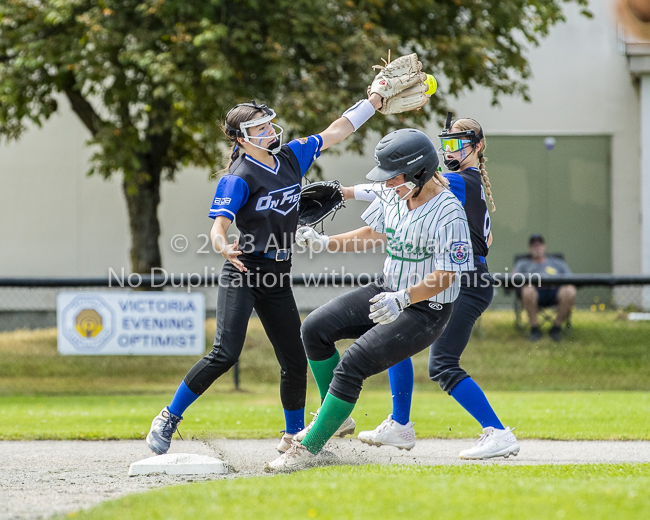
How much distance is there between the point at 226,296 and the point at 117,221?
14216 millimetres

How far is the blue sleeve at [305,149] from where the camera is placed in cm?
463

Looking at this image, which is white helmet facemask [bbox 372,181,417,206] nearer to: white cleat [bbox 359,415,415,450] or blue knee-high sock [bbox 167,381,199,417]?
white cleat [bbox 359,415,415,450]

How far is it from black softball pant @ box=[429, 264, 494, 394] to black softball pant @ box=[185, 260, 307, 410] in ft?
2.61

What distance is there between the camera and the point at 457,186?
14.7ft

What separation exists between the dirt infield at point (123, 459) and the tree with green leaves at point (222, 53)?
236 inches

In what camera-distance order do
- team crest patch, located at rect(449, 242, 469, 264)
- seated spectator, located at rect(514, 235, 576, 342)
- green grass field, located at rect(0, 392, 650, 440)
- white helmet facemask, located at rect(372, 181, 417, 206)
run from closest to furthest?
team crest patch, located at rect(449, 242, 469, 264), white helmet facemask, located at rect(372, 181, 417, 206), green grass field, located at rect(0, 392, 650, 440), seated spectator, located at rect(514, 235, 576, 342)

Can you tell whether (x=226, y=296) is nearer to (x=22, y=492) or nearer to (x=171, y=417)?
(x=171, y=417)

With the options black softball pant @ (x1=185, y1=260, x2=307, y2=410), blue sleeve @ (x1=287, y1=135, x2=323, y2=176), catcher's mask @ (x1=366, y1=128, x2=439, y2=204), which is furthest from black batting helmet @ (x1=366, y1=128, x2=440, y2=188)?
black softball pant @ (x1=185, y1=260, x2=307, y2=410)

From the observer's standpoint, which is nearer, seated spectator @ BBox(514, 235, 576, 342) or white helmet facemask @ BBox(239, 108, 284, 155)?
white helmet facemask @ BBox(239, 108, 284, 155)

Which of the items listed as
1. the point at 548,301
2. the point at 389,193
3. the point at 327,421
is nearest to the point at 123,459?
the point at 327,421

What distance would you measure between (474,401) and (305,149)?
1.80 meters

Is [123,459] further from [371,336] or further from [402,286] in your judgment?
[402,286]

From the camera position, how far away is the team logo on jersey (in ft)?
14.3

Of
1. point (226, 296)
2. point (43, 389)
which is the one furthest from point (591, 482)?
point (43, 389)
